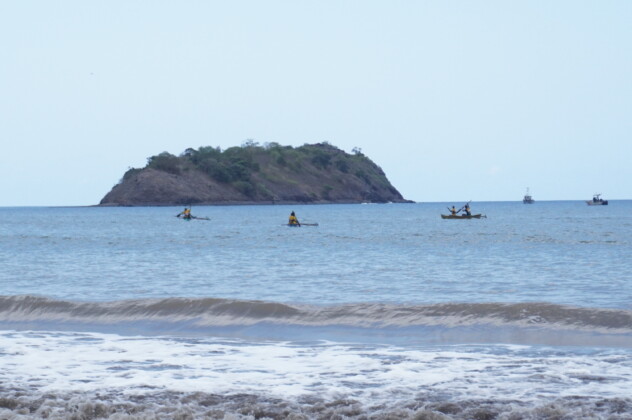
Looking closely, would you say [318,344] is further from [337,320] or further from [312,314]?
[312,314]

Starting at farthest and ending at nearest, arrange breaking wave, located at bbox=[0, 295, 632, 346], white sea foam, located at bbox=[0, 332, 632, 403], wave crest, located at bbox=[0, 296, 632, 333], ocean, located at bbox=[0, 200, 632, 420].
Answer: wave crest, located at bbox=[0, 296, 632, 333] < breaking wave, located at bbox=[0, 295, 632, 346] < white sea foam, located at bbox=[0, 332, 632, 403] < ocean, located at bbox=[0, 200, 632, 420]

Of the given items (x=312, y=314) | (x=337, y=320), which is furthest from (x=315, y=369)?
(x=312, y=314)

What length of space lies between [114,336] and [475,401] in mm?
7779

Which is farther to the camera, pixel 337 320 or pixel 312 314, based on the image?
pixel 312 314

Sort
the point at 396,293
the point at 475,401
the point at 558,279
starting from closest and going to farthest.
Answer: the point at 475,401 → the point at 396,293 → the point at 558,279

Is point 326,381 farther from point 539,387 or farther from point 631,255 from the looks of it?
point 631,255

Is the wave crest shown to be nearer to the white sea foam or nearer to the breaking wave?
the breaking wave

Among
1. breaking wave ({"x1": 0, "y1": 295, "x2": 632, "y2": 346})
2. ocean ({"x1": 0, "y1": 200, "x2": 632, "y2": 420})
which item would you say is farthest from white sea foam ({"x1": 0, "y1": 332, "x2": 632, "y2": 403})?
breaking wave ({"x1": 0, "y1": 295, "x2": 632, "y2": 346})

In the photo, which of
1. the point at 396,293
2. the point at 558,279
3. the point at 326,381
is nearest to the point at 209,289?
the point at 396,293

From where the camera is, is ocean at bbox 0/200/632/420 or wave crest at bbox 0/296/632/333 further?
wave crest at bbox 0/296/632/333

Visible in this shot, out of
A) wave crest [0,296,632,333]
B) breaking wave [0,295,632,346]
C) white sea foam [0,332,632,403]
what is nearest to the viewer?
white sea foam [0,332,632,403]

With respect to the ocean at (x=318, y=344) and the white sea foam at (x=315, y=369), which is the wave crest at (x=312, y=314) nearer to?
the ocean at (x=318, y=344)

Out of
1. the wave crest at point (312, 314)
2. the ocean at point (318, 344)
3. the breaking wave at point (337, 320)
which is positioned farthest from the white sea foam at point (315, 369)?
the wave crest at point (312, 314)

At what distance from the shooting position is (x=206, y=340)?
13.7 meters
